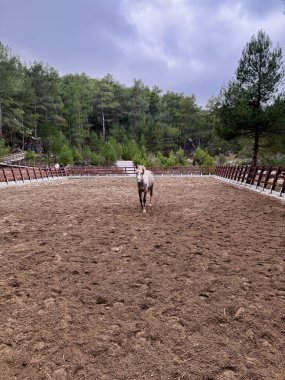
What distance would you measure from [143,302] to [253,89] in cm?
2652

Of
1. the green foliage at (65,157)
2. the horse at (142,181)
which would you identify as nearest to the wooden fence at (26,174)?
the horse at (142,181)

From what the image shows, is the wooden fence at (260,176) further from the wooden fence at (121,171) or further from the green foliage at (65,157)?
the green foliage at (65,157)

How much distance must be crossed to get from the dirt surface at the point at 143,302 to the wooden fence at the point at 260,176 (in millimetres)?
6331

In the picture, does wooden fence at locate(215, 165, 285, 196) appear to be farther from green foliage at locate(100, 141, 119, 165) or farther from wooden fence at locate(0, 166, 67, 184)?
green foliage at locate(100, 141, 119, 165)

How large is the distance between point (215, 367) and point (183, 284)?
152 cm

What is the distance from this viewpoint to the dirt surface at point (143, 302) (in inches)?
104

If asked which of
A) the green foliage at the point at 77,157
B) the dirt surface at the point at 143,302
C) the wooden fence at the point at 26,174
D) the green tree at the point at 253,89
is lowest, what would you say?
the green foliage at the point at 77,157

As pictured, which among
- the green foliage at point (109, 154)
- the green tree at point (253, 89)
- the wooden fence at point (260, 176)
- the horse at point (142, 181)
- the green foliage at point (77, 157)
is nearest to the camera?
the horse at point (142, 181)

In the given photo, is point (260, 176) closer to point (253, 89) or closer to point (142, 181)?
point (142, 181)

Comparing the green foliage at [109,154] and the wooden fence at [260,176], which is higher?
the wooden fence at [260,176]

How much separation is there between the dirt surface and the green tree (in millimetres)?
19964

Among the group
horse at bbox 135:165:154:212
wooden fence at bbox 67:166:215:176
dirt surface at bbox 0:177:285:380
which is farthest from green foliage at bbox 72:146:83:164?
dirt surface at bbox 0:177:285:380

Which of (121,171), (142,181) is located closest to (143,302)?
(142,181)

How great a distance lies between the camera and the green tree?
82.3ft
